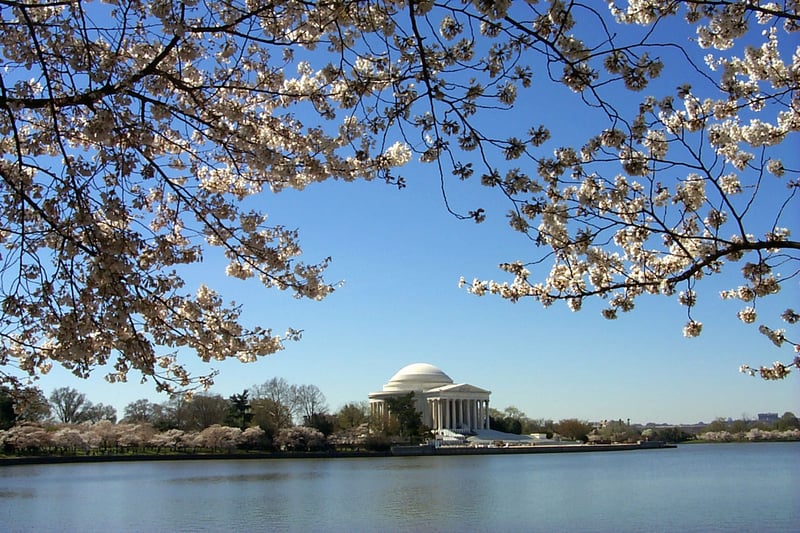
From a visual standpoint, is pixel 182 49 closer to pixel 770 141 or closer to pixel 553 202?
pixel 553 202

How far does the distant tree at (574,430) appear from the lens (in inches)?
3179

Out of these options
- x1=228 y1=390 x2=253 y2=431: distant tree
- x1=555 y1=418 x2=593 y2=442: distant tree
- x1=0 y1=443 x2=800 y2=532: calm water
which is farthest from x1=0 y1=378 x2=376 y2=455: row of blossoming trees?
x1=555 y1=418 x2=593 y2=442: distant tree

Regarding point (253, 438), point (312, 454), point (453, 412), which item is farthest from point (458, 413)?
point (253, 438)

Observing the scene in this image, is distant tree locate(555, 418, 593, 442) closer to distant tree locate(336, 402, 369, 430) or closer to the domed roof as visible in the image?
the domed roof

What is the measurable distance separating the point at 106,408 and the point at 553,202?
2729 inches

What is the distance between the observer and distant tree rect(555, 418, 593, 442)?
80750mm

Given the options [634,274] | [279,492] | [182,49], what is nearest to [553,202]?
[634,274]

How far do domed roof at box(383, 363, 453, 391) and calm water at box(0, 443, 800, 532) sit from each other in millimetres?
52042

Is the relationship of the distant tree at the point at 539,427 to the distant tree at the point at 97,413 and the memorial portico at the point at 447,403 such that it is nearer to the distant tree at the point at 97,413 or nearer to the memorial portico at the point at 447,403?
the memorial portico at the point at 447,403

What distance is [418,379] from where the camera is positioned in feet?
273

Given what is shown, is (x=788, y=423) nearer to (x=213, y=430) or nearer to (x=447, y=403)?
(x=447, y=403)

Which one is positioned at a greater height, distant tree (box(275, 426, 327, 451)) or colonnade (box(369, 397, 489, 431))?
colonnade (box(369, 397, 489, 431))

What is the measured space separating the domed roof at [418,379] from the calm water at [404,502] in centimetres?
5204

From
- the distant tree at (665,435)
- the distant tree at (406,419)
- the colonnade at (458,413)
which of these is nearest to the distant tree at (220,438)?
the distant tree at (406,419)
